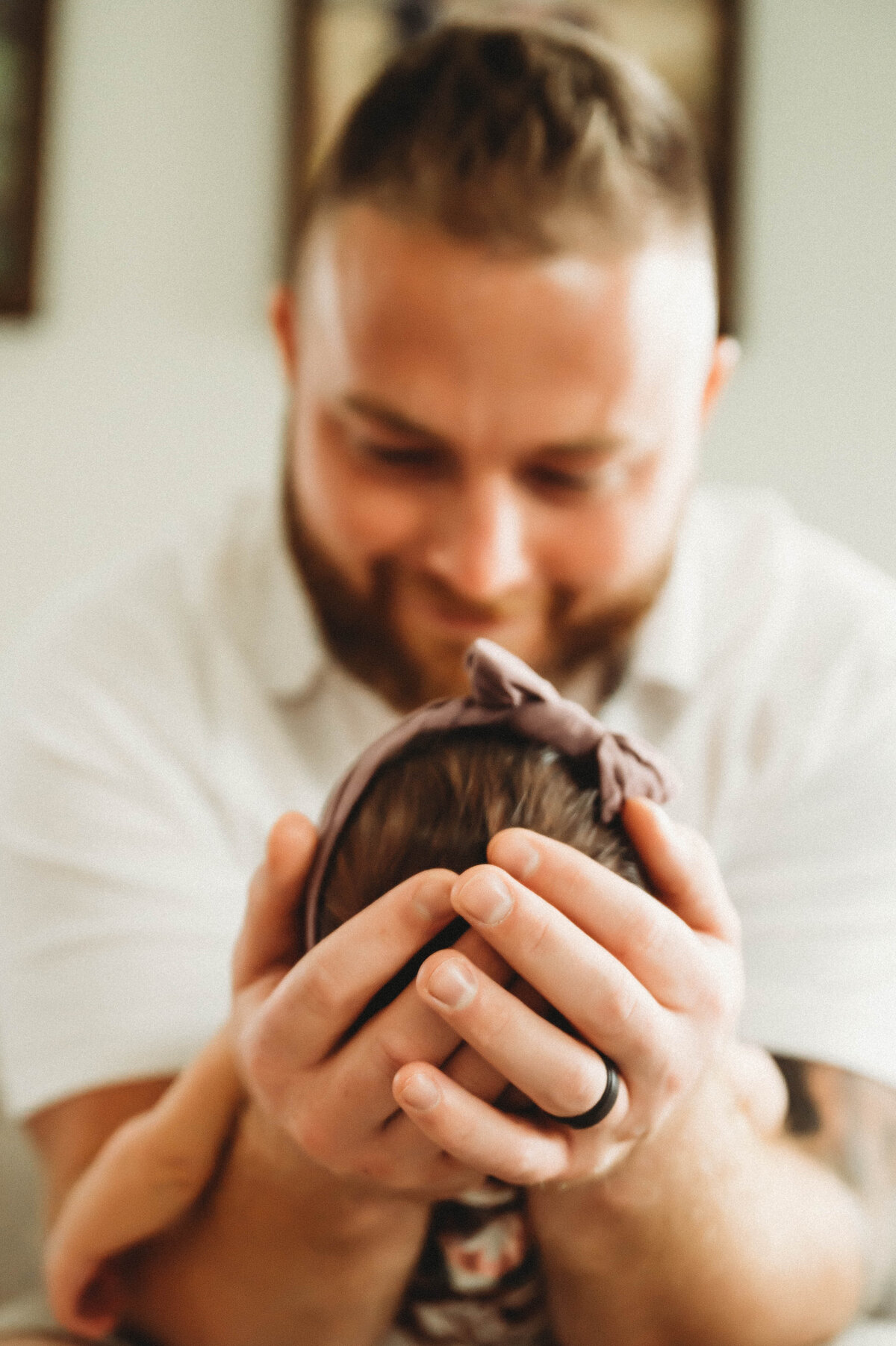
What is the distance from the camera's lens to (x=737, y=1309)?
2.26 ft

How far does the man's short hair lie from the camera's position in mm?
825

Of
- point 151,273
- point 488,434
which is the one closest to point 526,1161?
point 488,434

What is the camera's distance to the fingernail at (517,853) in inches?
18.9

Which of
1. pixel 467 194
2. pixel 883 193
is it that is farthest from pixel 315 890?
pixel 883 193

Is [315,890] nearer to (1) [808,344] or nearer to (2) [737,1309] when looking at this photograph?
(2) [737,1309]

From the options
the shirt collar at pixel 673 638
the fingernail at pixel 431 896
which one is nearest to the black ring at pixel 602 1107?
the fingernail at pixel 431 896

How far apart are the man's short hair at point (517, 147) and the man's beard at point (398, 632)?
265mm

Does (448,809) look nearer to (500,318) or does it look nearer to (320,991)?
A: (320,991)

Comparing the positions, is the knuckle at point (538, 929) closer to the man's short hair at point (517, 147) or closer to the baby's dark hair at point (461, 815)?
the baby's dark hair at point (461, 815)

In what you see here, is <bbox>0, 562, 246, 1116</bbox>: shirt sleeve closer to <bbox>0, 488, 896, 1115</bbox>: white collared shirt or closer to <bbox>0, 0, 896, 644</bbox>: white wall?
<bbox>0, 488, 896, 1115</bbox>: white collared shirt

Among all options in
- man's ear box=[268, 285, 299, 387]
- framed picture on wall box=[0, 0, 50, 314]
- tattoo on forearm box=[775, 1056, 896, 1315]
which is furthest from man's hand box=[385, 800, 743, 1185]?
framed picture on wall box=[0, 0, 50, 314]

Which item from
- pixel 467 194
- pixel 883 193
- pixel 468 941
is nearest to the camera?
pixel 468 941

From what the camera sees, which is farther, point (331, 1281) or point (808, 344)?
point (808, 344)

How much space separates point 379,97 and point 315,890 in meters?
0.69
